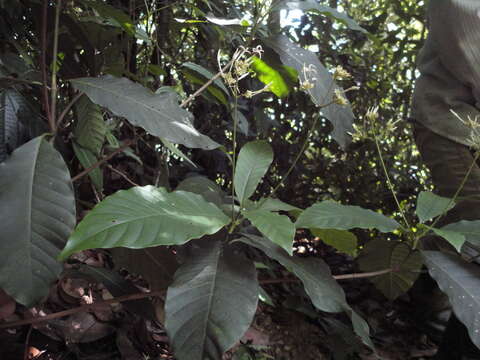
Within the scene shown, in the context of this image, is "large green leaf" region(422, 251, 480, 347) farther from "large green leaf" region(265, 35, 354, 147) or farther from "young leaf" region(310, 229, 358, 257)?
"large green leaf" region(265, 35, 354, 147)

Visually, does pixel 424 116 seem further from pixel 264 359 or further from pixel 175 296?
pixel 175 296

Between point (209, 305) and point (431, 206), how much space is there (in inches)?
27.1

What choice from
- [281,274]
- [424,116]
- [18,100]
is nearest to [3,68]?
[18,100]

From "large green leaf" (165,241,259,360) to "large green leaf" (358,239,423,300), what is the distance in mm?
509

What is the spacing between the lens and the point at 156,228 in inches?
29.0

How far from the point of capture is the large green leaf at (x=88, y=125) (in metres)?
1.12

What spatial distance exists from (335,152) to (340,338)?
1.40 meters

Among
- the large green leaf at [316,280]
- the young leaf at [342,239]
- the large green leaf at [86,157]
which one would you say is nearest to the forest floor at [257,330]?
the large green leaf at [86,157]

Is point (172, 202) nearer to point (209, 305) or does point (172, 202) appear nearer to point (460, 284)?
point (209, 305)

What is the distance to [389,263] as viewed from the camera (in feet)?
4.02

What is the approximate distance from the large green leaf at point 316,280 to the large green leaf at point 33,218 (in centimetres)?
35

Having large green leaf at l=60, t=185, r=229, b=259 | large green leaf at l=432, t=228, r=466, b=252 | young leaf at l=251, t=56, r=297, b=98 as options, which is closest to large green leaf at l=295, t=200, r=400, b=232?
large green leaf at l=432, t=228, r=466, b=252

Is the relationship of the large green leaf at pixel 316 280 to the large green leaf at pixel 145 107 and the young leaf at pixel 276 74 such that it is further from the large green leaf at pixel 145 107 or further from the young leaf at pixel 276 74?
the young leaf at pixel 276 74

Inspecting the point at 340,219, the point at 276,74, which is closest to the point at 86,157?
the point at 276,74
